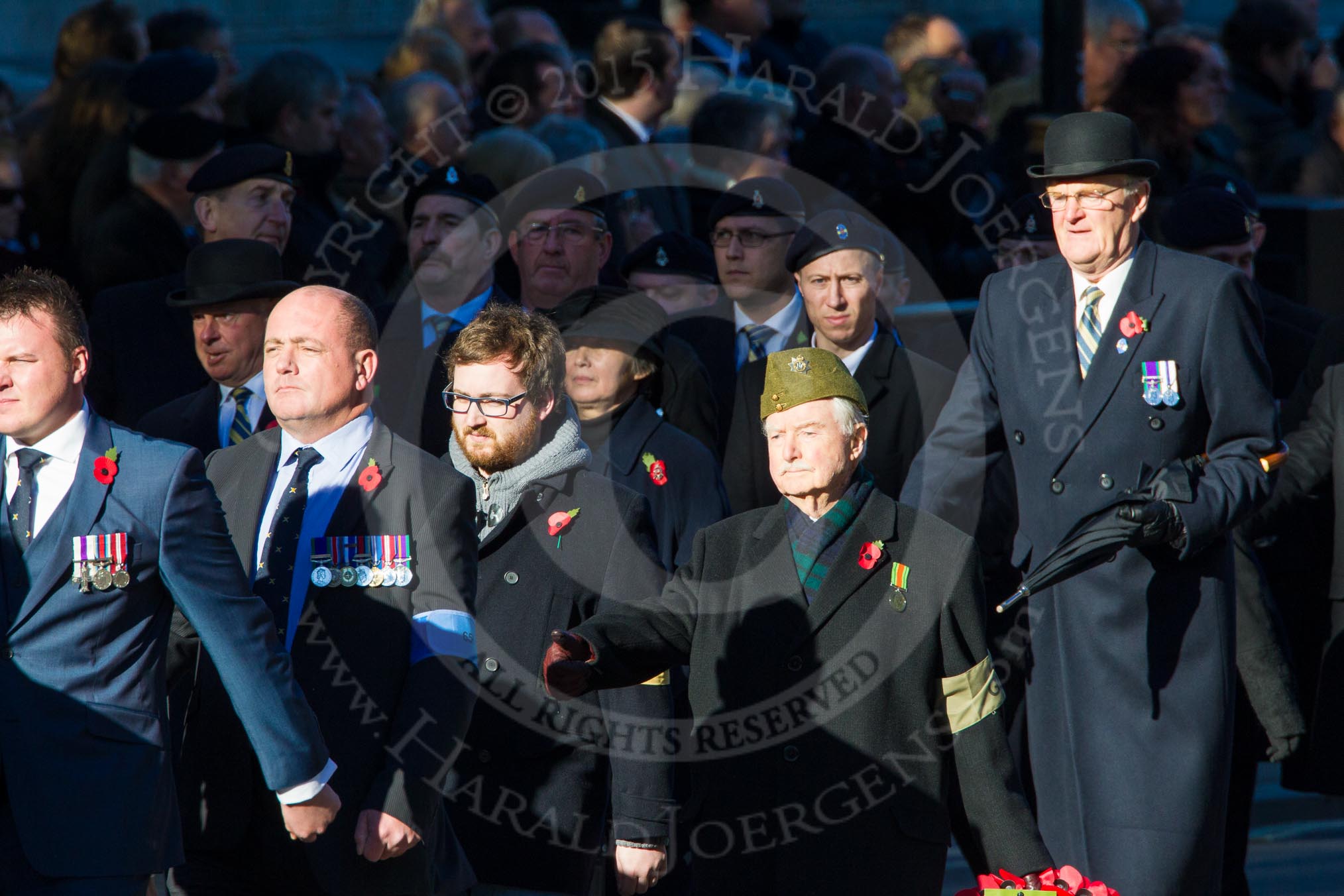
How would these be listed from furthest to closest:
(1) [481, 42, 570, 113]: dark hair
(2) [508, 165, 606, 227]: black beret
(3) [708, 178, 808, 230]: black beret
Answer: (1) [481, 42, 570, 113]: dark hair < (3) [708, 178, 808, 230]: black beret < (2) [508, 165, 606, 227]: black beret

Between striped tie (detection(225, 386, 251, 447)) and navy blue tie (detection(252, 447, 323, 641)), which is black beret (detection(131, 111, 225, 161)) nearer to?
striped tie (detection(225, 386, 251, 447))

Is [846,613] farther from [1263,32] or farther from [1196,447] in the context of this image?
[1263,32]

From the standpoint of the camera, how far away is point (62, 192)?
352 inches

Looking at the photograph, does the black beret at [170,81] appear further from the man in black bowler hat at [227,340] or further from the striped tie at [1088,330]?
the striped tie at [1088,330]

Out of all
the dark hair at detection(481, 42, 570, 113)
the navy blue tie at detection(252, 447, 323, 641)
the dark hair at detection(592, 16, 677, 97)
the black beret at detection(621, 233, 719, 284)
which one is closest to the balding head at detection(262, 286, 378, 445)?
the navy blue tie at detection(252, 447, 323, 641)

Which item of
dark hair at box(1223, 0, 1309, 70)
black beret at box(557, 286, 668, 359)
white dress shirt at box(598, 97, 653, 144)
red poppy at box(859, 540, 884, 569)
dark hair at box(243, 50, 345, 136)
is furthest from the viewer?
dark hair at box(1223, 0, 1309, 70)

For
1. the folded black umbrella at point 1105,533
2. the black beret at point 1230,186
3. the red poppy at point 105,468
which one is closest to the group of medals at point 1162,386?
the folded black umbrella at point 1105,533

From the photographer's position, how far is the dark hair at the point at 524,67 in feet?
32.2

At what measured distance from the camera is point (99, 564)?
449cm

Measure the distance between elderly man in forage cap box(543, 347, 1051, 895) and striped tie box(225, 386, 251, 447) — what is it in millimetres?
2096

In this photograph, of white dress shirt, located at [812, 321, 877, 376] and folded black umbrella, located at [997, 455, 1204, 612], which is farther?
white dress shirt, located at [812, 321, 877, 376]

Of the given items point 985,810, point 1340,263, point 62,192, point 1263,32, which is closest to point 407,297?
point 62,192

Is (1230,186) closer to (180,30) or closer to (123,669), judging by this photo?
(123,669)

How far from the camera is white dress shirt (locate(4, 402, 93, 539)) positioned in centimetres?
459
